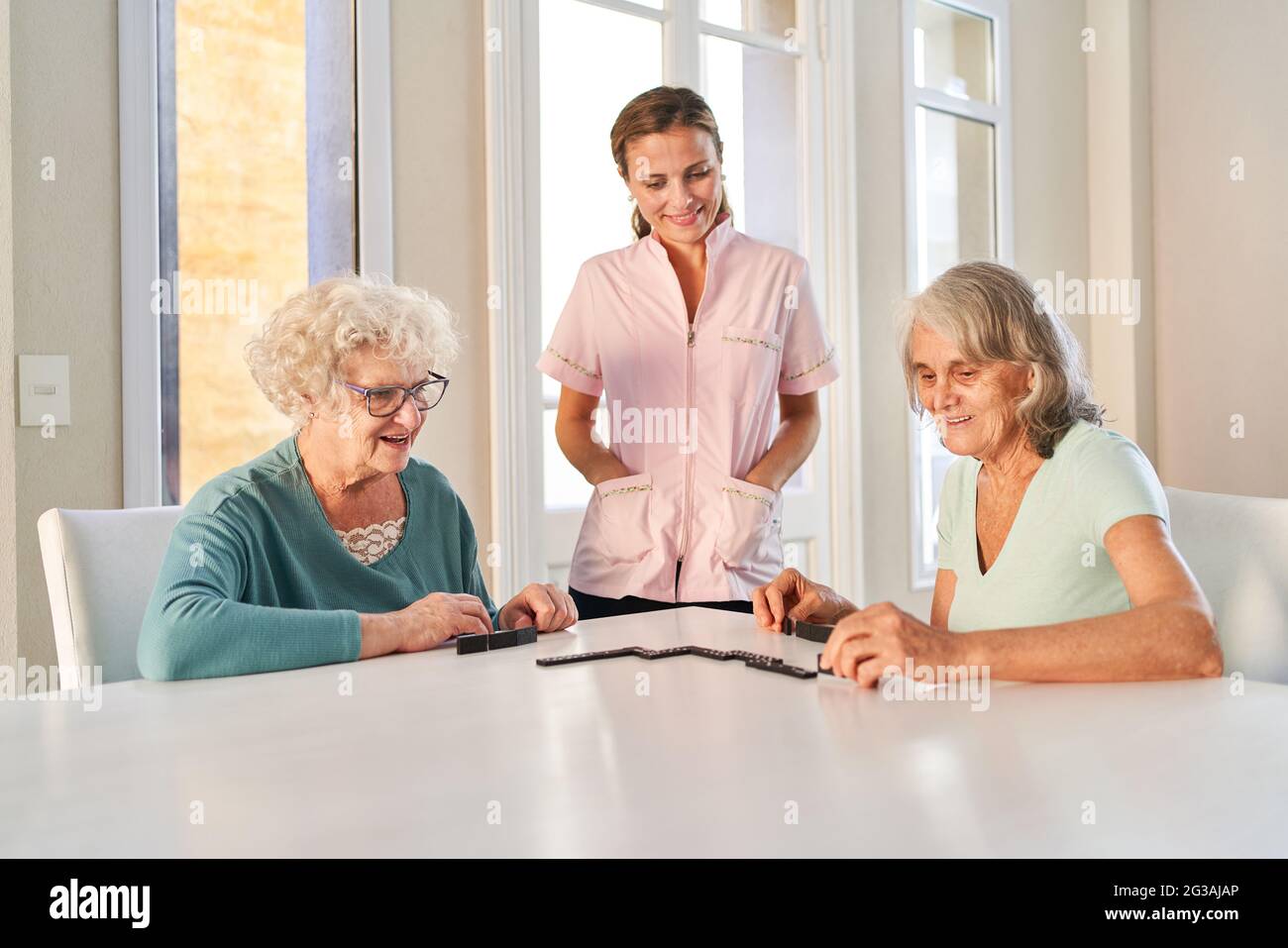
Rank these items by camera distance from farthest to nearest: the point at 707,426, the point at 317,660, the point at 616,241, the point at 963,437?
1. the point at 616,241
2. the point at 707,426
3. the point at 963,437
4. the point at 317,660

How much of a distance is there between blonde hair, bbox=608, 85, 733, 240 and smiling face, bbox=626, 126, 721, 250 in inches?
0.4

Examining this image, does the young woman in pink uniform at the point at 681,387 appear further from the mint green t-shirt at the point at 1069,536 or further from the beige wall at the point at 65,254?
the beige wall at the point at 65,254

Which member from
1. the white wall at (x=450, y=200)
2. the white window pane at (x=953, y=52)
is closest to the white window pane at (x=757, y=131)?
the white window pane at (x=953, y=52)

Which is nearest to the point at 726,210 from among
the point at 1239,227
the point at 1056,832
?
the point at 1056,832

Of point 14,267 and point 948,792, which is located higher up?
point 14,267

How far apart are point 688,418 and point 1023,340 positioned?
86cm

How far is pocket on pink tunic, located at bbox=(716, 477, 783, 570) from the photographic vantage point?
229cm

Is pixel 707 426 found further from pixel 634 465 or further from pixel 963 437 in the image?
pixel 963 437

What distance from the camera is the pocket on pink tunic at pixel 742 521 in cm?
229

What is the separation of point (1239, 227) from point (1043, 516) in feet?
10.7

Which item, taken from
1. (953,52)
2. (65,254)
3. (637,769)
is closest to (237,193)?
(65,254)

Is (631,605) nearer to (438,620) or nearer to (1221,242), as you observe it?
(438,620)

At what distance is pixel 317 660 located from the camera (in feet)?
5.01

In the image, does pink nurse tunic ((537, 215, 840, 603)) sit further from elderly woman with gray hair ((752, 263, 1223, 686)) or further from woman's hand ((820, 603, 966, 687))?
woman's hand ((820, 603, 966, 687))
